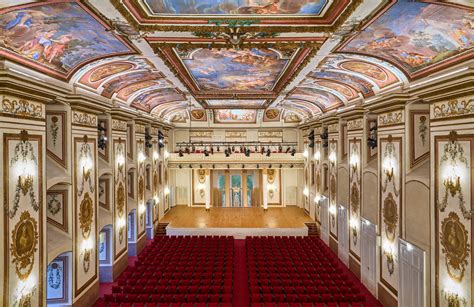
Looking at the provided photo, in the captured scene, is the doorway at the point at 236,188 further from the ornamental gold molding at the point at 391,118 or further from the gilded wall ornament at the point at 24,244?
the gilded wall ornament at the point at 24,244

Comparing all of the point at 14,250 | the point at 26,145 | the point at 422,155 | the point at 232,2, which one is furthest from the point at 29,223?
the point at 422,155

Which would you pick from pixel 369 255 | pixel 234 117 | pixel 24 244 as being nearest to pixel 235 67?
pixel 24 244

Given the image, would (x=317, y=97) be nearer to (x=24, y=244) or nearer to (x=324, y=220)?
(x=324, y=220)

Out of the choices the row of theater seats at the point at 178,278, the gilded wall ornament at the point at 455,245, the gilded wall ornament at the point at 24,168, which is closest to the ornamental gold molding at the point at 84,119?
the gilded wall ornament at the point at 24,168

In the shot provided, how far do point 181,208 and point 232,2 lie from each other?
20.6 meters

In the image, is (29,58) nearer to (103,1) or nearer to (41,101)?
(41,101)

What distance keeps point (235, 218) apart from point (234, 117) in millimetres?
8148

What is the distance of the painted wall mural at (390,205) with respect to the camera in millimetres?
9422

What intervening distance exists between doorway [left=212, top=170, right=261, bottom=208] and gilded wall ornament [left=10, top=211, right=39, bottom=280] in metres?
18.6

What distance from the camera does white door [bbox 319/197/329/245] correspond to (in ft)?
56.6

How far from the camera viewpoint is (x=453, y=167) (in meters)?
6.78

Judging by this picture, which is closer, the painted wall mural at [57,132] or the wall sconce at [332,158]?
the painted wall mural at [57,132]

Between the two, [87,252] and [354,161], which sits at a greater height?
[354,161]

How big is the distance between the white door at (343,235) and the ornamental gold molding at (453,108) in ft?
25.1
